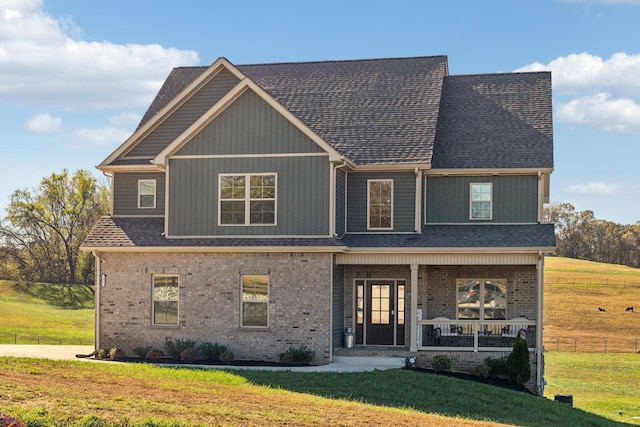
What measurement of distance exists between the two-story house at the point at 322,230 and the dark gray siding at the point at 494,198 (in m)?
0.04

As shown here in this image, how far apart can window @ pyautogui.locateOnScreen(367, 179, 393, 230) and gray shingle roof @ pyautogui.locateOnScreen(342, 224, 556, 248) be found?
1.55 feet

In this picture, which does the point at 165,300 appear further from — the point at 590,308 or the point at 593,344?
the point at 590,308

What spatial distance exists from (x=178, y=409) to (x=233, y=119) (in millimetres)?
12727

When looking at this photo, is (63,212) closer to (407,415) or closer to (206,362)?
(206,362)

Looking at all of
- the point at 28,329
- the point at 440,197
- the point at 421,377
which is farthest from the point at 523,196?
the point at 28,329

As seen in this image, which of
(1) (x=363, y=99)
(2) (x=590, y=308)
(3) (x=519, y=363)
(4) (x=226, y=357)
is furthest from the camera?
(2) (x=590, y=308)

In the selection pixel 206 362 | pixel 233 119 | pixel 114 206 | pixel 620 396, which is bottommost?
pixel 620 396

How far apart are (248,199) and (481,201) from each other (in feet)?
24.1

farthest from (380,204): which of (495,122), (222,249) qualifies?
(495,122)

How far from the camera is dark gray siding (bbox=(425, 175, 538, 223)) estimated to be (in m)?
28.8

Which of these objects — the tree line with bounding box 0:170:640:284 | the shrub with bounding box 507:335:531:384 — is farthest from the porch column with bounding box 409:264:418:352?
the tree line with bounding box 0:170:640:284

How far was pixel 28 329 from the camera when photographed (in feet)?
148

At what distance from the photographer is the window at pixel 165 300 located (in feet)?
91.4

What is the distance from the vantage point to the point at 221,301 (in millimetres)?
27344
